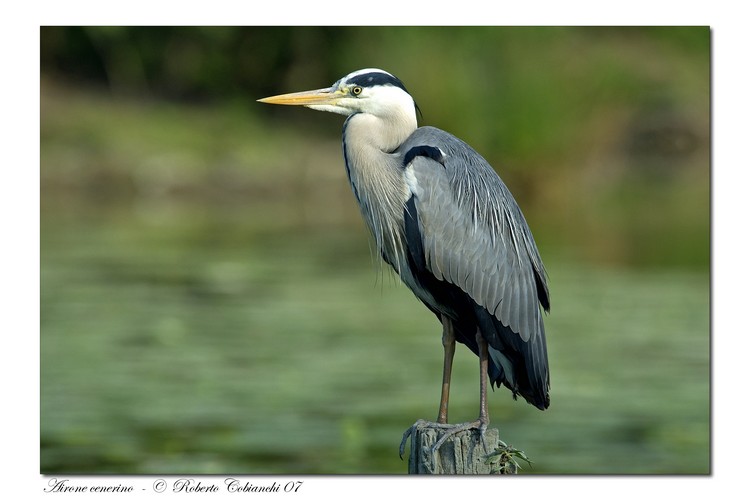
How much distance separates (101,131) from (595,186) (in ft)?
24.8

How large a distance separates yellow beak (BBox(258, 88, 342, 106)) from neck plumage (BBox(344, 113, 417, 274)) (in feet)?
0.44

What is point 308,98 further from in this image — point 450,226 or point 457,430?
point 457,430

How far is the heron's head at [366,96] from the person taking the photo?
4.54 metres

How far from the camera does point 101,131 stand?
1739cm

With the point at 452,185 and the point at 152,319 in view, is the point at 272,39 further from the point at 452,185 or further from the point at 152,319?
the point at 452,185

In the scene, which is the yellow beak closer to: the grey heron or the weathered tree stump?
the grey heron

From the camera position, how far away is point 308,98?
4.52m

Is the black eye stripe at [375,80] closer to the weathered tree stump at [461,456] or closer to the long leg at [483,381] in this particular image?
the long leg at [483,381]

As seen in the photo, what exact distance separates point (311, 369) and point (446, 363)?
12.1 feet

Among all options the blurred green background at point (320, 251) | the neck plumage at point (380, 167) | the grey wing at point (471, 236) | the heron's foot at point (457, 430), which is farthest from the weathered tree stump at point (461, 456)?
the neck plumage at point (380, 167)

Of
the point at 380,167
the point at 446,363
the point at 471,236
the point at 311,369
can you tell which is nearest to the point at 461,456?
the point at 446,363

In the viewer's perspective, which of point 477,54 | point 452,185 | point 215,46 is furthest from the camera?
point 215,46

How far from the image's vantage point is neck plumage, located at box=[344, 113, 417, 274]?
15.1ft

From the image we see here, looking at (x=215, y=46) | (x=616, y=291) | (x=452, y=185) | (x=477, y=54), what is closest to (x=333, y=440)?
(x=452, y=185)
